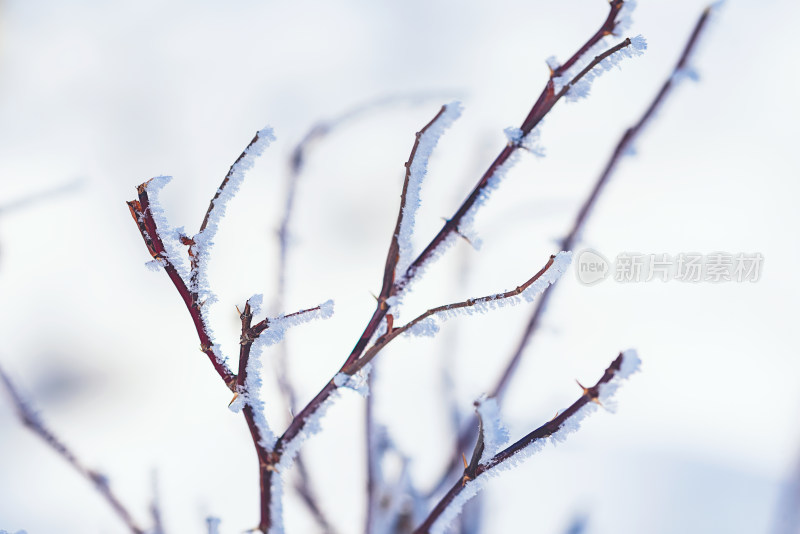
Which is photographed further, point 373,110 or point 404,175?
point 373,110

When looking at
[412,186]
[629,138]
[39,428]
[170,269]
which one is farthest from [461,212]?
[39,428]

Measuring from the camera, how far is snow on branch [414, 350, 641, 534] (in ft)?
1.54

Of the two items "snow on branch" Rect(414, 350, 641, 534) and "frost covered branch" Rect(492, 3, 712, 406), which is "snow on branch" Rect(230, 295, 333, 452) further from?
"frost covered branch" Rect(492, 3, 712, 406)

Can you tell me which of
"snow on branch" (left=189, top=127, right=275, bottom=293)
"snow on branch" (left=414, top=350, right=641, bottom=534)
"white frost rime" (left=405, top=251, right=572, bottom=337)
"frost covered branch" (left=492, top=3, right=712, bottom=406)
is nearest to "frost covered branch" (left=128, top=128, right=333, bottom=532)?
"snow on branch" (left=189, top=127, right=275, bottom=293)

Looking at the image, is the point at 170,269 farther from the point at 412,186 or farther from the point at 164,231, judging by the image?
the point at 412,186

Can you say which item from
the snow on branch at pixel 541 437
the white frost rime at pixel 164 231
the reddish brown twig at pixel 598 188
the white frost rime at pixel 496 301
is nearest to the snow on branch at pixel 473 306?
the white frost rime at pixel 496 301

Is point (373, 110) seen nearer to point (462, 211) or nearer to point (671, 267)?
point (462, 211)

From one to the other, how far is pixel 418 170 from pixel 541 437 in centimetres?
33

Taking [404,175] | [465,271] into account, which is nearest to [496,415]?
[404,175]

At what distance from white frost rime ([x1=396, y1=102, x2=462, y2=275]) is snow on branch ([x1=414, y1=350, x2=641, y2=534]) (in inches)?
9.7

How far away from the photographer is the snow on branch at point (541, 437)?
47 cm

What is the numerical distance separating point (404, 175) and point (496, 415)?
0.95 feet

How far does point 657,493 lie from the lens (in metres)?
2.56

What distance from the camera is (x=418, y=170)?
20.1 inches
